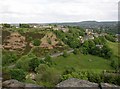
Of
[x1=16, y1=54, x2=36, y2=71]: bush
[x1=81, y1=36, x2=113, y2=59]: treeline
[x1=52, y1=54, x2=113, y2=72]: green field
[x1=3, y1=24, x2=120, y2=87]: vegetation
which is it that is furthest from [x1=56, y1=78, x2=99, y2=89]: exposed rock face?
[x1=81, y1=36, x2=113, y2=59]: treeline

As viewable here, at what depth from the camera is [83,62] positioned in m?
32.0

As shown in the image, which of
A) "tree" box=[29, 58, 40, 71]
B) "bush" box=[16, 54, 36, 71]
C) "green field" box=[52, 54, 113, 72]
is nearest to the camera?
"bush" box=[16, 54, 36, 71]

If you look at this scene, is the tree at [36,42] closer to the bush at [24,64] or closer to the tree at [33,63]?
the bush at [24,64]

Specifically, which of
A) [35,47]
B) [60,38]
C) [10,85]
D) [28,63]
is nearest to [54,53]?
[35,47]

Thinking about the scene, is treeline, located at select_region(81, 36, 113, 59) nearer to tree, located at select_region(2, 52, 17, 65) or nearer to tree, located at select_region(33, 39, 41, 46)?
tree, located at select_region(33, 39, 41, 46)

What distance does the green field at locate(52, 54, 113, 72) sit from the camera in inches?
1168

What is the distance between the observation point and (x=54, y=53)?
35688 millimetres

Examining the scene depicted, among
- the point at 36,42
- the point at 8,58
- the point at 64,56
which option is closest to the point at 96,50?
the point at 64,56

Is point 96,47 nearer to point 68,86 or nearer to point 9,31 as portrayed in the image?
point 9,31

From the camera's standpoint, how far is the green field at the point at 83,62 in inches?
1168

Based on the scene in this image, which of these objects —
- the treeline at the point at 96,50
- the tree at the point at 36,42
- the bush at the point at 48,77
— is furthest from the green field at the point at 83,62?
the bush at the point at 48,77

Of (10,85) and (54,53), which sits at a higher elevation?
(10,85)

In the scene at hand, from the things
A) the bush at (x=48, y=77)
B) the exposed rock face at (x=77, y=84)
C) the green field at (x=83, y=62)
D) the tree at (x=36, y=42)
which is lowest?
the green field at (x=83, y=62)

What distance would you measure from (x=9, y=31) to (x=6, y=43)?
147 inches
